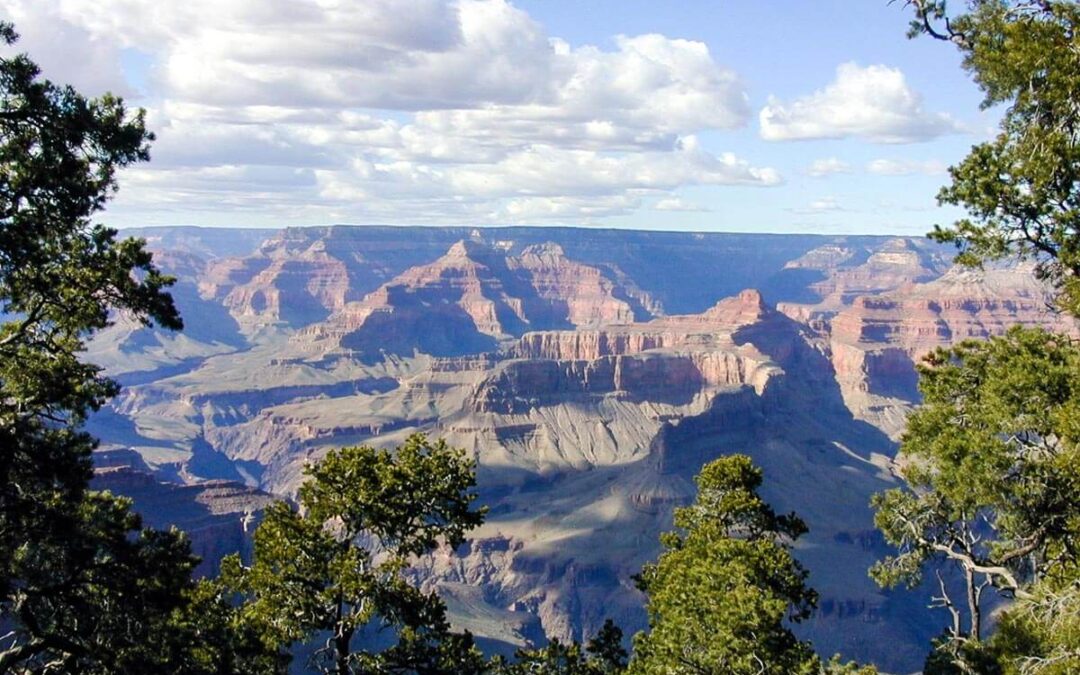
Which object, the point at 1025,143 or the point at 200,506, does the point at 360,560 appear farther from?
the point at 200,506

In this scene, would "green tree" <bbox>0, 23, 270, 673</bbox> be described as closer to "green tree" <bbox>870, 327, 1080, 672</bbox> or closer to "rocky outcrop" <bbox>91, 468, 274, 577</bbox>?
"green tree" <bbox>870, 327, 1080, 672</bbox>

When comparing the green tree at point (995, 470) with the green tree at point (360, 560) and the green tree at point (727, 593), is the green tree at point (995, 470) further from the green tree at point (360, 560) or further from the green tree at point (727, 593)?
the green tree at point (360, 560)

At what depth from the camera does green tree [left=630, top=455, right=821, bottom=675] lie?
19.1m

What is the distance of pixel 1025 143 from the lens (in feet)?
54.9

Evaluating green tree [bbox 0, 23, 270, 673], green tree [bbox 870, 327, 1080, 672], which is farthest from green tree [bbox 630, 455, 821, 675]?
green tree [bbox 0, 23, 270, 673]

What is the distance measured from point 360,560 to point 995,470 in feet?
39.1

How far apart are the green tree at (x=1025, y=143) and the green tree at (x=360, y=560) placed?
1081 cm

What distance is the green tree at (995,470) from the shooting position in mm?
17484

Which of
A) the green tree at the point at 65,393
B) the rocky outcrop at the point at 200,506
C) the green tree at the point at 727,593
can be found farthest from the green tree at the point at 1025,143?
the rocky outcrop at the point at 200,506

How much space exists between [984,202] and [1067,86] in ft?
8.55

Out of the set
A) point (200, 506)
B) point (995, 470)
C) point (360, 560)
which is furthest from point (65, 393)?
point (200, 506)

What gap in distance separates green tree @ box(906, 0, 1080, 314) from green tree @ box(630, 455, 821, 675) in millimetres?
7467

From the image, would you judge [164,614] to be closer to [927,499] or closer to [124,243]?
[124,243]

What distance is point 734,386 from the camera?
591ft
